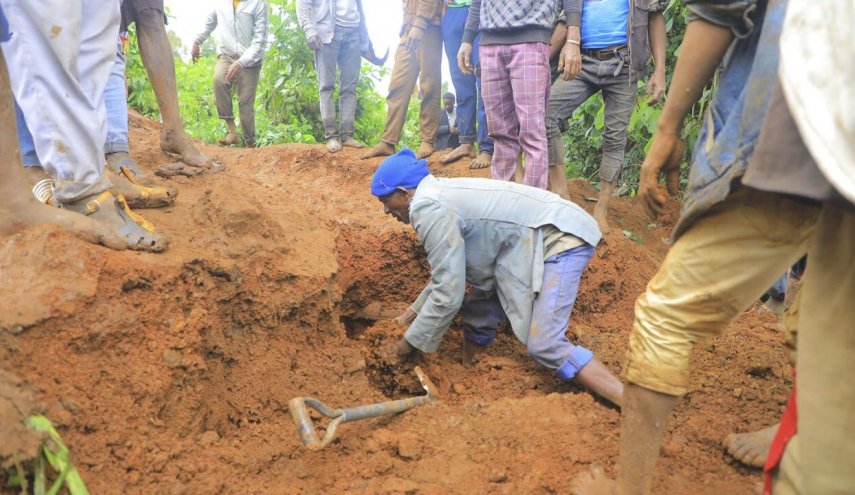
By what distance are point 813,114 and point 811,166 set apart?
0.15 metres

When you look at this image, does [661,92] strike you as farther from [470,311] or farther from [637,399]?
[637,399]

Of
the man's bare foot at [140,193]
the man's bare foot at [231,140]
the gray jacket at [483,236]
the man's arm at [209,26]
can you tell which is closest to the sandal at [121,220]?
the man's bare foot at [140,193]

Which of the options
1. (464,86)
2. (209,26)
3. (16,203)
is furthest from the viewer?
(209,26)

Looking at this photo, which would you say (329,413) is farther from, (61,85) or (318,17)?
(318,17)

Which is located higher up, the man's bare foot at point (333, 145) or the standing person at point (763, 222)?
the standing person at point (763, 222)

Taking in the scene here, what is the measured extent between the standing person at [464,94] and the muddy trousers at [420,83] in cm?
17

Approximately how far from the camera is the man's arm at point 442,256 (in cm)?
282

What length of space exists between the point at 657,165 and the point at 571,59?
8.48 feet

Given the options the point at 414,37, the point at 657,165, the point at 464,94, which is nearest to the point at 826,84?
the point at 657,165

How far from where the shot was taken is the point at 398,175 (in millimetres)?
2918

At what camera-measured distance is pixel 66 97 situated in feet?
7.36

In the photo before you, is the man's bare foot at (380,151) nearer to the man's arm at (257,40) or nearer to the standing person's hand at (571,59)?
the man's arm at (257,40)

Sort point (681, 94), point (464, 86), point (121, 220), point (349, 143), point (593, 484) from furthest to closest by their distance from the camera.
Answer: point (349, 143) → point (464, 86) → point (121, 220) → point (593, 484) → point (681, 94)

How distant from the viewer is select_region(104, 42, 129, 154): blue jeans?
129 inches
